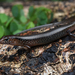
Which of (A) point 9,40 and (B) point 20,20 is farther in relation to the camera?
(B) point 20,20

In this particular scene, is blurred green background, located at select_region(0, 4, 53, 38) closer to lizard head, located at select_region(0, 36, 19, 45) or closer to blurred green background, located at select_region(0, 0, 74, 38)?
blurred green background, located at select_region(0, 0, 74, 38)

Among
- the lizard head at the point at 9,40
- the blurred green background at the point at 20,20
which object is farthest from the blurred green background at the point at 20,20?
the lizard head at the point at 9,40

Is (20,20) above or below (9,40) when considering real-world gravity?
above

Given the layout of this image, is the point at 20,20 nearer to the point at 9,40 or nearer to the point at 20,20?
the point at 20,20

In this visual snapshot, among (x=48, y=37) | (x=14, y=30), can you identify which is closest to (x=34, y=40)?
(x=48, y=37)

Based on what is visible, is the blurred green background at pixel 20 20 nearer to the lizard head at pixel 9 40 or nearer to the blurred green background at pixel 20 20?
the blurred green background at pixel 20 20

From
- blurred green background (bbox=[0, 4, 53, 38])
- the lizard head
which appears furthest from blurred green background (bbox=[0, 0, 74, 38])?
the lizard head

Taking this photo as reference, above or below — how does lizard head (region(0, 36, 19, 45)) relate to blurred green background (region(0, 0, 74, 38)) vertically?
below

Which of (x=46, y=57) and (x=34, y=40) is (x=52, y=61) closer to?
(x=46, y=57)

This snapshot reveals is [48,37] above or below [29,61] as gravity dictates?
above

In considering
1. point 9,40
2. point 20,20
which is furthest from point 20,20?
point 9,40

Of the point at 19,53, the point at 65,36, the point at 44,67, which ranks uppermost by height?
the point at 65,36
